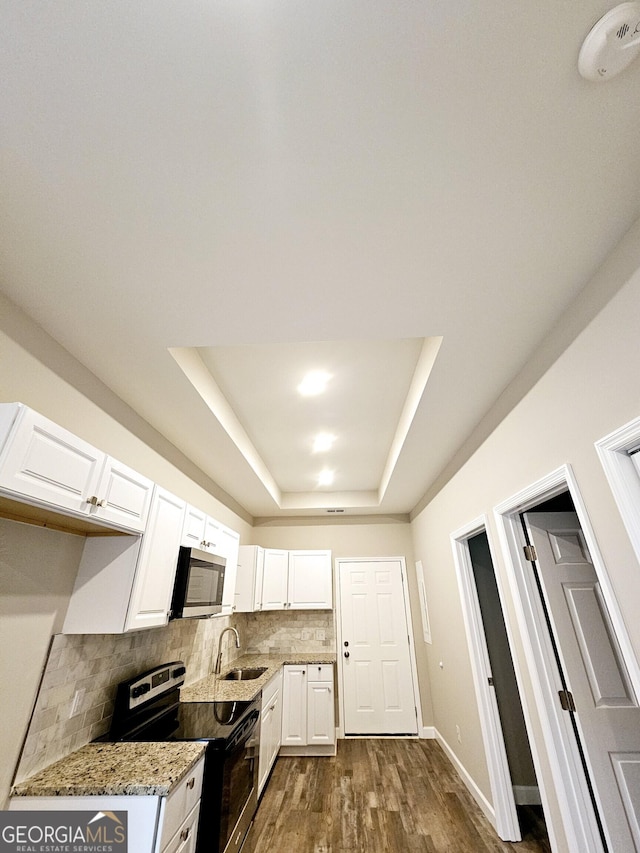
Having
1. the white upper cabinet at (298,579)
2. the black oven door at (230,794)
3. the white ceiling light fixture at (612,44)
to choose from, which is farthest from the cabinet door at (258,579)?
the white ceiling light fixture at (612,44)

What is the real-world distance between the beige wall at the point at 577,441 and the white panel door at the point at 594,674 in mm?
269

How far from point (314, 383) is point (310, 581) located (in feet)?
10.5

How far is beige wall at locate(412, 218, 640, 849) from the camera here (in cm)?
128

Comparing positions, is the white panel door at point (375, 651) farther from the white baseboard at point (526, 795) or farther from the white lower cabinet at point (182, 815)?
the white lower cabinet at point (182, 815)

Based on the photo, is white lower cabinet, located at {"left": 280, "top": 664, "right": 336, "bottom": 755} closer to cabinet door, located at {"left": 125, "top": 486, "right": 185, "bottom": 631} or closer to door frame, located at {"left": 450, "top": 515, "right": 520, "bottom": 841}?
door frame, located at {"left": 450, "top": 515, "right": 520, "bottom": 841}

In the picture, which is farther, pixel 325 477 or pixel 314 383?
pixel 325 477

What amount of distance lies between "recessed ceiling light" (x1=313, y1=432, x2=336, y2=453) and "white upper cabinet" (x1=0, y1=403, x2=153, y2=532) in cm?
181

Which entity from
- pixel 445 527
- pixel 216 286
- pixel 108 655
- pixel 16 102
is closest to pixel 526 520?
pixel 445 527

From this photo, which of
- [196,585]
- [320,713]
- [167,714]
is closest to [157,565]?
[196,585]

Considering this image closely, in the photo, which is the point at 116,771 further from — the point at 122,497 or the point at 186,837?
the point at 122,497

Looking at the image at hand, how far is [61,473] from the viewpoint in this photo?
1388mm

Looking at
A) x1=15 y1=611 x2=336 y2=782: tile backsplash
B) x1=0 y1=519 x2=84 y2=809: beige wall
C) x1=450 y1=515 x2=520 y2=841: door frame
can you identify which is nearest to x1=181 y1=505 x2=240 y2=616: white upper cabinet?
x1=15 y1=611 x2=336 y2=782: tile backsplash

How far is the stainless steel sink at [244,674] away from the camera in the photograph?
11.7ft

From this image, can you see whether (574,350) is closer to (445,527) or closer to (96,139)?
(96,139)
